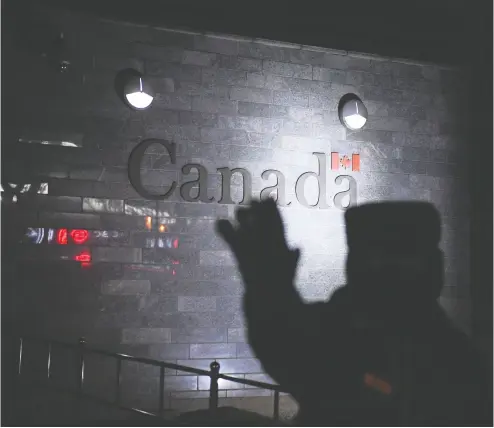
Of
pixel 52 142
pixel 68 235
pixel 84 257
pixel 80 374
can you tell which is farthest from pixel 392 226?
pixel 52 142

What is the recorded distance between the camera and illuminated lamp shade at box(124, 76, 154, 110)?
19.3 ft

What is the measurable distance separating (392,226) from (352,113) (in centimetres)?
156

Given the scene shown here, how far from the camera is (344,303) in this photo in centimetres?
641

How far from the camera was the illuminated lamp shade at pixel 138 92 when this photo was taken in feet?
19.3

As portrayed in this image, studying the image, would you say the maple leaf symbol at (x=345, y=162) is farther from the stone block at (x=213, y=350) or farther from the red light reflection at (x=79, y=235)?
the red light reflection at (x=79, y=235)

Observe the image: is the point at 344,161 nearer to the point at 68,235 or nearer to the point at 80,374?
the point at 68,235

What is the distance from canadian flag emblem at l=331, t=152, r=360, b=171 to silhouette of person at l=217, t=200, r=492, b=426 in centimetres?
57

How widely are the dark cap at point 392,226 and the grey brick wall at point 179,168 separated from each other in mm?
154

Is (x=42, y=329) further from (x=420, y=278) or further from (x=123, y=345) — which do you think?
(x=420, y=278)

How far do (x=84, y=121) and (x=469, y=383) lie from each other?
471cm

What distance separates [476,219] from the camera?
705cm

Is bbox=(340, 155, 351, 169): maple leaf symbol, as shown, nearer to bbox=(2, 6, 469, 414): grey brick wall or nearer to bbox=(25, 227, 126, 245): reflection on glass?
bbox=(2, 6, 469, 414): grey brick wall

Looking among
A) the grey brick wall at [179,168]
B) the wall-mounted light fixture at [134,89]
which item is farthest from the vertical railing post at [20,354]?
the wall-mounted light fixture at [134,89]

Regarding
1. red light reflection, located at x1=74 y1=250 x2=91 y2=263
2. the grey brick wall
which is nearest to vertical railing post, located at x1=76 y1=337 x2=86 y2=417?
the grey brick wall
